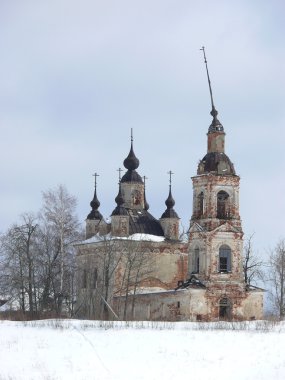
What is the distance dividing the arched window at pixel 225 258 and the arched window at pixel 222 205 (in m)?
1.70

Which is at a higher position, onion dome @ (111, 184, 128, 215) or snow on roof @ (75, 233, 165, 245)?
onion dome @ (111, 184, 128, 215)

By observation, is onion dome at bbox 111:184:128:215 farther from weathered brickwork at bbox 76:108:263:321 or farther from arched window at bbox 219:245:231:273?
arched window at bbox 219:245:231:273

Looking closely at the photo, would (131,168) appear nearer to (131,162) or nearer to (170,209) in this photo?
(131,162)

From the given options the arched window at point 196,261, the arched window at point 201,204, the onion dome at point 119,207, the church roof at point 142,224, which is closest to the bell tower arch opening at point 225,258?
the arched window at point 196,261

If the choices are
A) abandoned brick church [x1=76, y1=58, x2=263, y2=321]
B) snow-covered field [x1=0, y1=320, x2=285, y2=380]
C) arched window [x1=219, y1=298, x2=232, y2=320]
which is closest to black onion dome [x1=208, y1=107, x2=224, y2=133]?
abandoned brick church [x1=76, y1=58, x2=263, y2=321]

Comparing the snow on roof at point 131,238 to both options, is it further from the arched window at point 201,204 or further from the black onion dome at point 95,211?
the arched window at point 201,204

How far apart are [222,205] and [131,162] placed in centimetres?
846

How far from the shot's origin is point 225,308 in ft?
166

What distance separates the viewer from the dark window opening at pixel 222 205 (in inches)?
2021

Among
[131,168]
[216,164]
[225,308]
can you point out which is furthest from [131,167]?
[225,308]

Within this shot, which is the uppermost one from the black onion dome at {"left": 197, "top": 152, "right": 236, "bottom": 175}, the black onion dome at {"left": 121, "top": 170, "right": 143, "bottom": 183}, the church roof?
the black onion dome at {"left": 121, "top": 170, "right": 143, "bottom": 183}

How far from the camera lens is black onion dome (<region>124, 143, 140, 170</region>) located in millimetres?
57906

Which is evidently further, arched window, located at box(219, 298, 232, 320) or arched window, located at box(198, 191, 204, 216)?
arched window, located at box(198, 191, 204, 216)

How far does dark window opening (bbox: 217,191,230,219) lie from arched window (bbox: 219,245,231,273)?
1.70m
